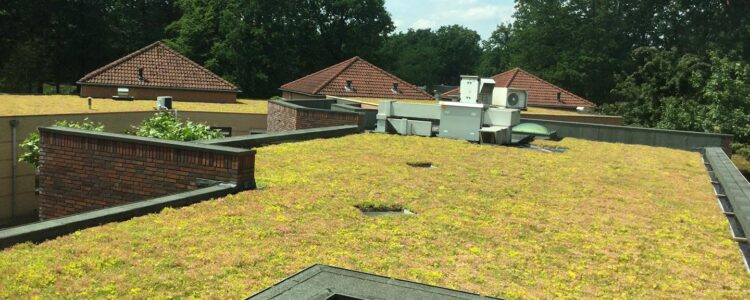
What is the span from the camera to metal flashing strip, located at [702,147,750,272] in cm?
857

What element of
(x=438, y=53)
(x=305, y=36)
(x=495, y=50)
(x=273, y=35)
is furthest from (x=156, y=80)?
(x=438, y=53)

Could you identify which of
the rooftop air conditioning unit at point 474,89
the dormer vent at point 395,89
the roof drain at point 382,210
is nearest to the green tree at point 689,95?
the dormer vent at point 395,89

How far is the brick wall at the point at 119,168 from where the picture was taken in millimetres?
9914

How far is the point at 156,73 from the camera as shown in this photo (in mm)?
34656

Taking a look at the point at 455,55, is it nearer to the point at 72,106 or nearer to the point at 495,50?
the point at 495,50

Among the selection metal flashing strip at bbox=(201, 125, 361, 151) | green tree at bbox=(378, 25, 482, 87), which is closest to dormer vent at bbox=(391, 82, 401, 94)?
metal flashing strip at bbox=(201, 125, 361, 151)

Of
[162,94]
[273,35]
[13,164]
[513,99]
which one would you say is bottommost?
[13,164]

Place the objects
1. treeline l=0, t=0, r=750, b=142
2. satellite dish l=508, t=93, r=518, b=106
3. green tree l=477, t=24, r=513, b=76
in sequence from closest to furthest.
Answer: satellite dish l=508, t=93, r=518, b=106 < treeline l=0, t=0, r=750, b=142 < green tree l=477, t=24, r=513, b=76

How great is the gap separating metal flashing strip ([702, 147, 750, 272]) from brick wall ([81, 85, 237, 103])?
87.8 ft

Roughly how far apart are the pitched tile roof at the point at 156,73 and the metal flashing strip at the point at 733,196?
2737 centimetres

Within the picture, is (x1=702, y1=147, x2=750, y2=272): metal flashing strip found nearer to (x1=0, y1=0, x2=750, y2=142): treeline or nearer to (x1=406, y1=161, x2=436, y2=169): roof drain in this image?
(x1=406, y1=161, x2=436, y2=169): roof drain

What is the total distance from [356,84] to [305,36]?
91.6ft

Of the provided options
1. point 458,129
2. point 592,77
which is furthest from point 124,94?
point 592,77

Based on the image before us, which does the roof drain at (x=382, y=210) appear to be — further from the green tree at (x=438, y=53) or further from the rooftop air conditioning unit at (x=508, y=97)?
the green tree at (x=438, y=53)
